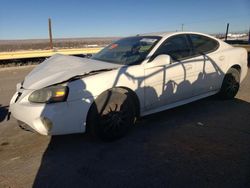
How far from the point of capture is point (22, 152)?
11.2 ft

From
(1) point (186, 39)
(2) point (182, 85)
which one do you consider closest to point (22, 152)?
(2) point (182, 85)

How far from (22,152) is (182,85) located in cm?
268

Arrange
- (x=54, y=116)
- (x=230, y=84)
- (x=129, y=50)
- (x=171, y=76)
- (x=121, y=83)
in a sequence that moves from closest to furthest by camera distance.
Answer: (x=54, y=116) < (x=121, y=83) < (x=171, y=76) < (x=129, y=50) < (x=230, y=84)

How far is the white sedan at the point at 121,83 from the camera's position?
3164 mm

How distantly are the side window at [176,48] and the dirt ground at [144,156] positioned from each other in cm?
111

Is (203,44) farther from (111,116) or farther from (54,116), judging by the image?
(54,116)

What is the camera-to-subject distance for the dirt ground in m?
2.66

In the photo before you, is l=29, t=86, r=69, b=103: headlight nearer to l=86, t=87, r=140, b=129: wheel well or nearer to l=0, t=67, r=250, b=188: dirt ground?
l=86, t=87, r=140, b=129: wheel well

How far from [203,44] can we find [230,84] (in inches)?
43.7

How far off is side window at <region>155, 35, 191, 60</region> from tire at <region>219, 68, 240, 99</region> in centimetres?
126

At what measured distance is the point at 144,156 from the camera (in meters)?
3.15

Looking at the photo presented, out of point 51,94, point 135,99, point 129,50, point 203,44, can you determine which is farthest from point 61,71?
point 203,44

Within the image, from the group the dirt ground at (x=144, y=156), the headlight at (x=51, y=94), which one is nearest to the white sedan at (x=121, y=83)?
the headlight at (x=51, y=94)

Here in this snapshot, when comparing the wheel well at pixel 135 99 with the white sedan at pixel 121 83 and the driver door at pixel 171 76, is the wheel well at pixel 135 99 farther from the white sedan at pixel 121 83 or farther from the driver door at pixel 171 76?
the driver door at pixel 171 76
